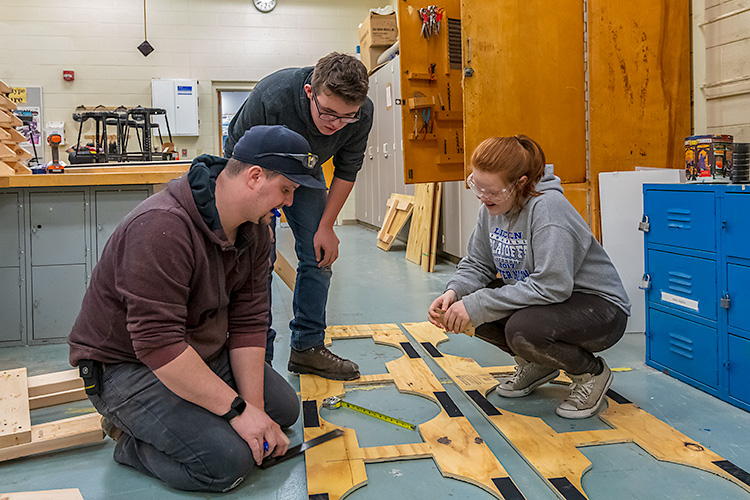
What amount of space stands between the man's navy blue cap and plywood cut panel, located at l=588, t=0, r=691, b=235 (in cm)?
263

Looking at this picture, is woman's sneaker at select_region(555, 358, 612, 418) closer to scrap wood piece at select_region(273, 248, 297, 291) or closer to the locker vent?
scrap wood piece at select_region(273, 248, 297, 291)

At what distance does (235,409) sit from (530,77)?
298cm

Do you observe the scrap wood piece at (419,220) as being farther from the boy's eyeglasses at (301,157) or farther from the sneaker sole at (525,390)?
the boy's eyeglasses at (301,157)

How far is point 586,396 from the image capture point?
→ 6.70 feet

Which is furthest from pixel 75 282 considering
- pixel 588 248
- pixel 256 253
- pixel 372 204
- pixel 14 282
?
pixel 372 204

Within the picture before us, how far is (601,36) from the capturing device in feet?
11.9

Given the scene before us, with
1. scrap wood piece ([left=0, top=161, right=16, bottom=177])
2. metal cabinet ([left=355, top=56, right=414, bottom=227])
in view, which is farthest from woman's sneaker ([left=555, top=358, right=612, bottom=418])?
metal cabinet ([left=355, top=56, right=414, bottom=227])

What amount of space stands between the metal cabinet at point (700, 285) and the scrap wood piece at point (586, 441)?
15.8 inches

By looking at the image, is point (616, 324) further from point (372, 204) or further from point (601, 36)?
point (372, 204)

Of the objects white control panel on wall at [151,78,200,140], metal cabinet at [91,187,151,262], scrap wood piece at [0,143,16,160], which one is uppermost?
white control panel on wall at [151,78,200,140]

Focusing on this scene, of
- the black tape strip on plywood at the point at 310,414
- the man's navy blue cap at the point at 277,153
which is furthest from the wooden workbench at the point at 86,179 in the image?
the man's navy blue cap at the point at 277,153

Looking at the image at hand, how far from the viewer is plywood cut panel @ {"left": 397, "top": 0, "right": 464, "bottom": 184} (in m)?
4.59

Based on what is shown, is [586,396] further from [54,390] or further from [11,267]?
[11,267]

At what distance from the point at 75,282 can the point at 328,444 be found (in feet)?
6.64
